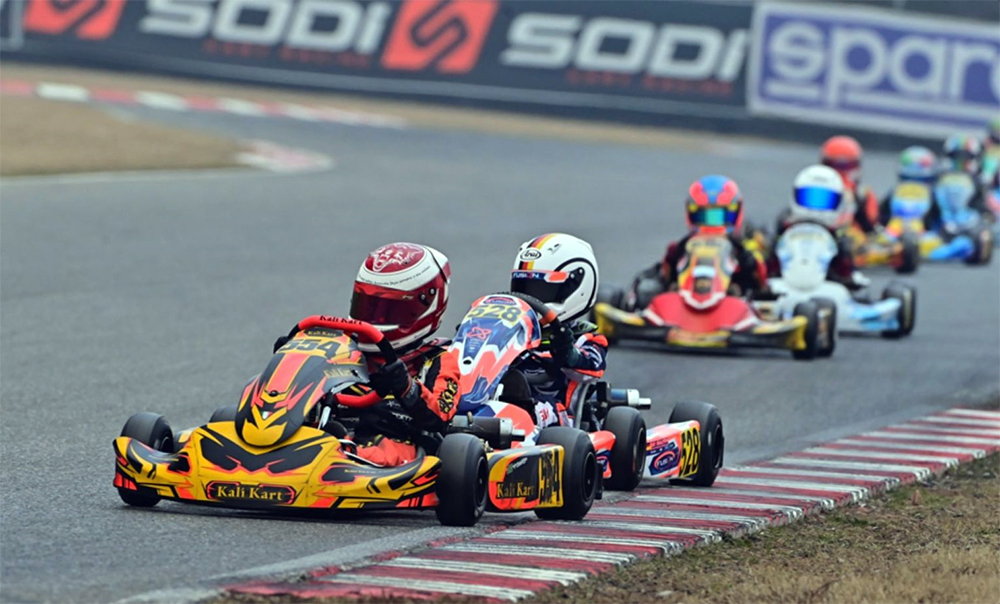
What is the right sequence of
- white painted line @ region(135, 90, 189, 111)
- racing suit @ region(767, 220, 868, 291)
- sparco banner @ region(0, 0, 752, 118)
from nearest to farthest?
1. racing suit @ region(767, 220, 868, 291)
2. white painted line @ region(135, 90, 189, 111)
3. sparco banner @ region(0, 0, 752, 118)

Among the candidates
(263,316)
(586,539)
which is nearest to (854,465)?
(586,539)

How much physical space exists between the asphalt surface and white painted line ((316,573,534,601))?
15.0 inches

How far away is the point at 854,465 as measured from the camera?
349 inches

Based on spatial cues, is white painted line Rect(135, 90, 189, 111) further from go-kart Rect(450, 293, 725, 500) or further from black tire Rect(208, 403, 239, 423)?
black tire Rect(208, 403, 239, 423)

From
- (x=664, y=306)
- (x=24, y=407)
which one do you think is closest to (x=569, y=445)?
(x=24, y=407)

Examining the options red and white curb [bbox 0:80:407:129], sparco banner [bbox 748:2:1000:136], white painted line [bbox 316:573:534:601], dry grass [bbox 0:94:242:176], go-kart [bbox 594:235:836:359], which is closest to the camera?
white painted line [bbox 316:573:534:601]

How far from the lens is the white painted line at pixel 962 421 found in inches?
416

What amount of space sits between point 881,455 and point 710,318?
12.6ft

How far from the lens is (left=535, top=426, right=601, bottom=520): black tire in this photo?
22.4 ft

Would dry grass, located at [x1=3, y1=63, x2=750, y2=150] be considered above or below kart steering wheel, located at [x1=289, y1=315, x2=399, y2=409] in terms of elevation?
above

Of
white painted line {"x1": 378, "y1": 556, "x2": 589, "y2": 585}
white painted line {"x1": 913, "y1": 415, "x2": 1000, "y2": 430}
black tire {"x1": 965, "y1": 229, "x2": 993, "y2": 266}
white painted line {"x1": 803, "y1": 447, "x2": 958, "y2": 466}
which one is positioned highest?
black tire {"x1": 965, "y1": 229, "x2": 993, "y2": 266}

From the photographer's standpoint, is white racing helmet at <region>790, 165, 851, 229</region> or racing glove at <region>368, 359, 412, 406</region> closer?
racing glove at <region>368, 359, 412, 406</region>

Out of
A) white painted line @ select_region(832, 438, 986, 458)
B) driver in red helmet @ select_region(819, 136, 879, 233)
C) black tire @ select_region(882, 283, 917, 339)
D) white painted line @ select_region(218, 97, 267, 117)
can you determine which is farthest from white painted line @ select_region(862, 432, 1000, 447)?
white painted line @ select_region(218, 97, 267, 117)

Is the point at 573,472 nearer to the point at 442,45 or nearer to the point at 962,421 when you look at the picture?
the point at 962,421
